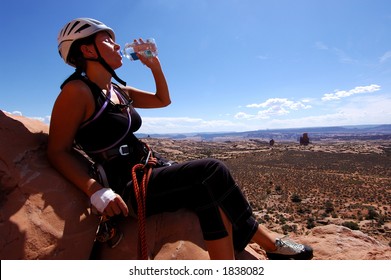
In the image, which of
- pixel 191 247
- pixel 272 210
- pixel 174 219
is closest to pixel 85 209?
pixel 174 219

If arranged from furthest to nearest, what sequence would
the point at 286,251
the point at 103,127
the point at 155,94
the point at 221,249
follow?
the point at 155,94, the point at 286,251, the point at 103,127, the point at 221,249

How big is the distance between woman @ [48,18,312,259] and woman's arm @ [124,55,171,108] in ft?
2.29

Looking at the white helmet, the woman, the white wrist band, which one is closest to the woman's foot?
the woman

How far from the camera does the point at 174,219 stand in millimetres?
3070

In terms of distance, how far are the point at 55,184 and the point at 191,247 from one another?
1.49 meters

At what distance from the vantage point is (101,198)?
2.47 m

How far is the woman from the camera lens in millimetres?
2648

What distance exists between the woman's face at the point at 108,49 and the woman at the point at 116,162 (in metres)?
0.01

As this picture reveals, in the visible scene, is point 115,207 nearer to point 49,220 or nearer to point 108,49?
point 49,220

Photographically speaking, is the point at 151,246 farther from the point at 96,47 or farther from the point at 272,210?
the point at 272,210

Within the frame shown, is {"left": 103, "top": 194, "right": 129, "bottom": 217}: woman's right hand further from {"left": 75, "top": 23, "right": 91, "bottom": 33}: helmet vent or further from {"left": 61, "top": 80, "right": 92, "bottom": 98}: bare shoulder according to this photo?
{"left": 75, "top": 23, "right": 91, "bottom": 33}: helmet vent

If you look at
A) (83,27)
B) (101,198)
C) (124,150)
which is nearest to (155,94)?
(83,27)

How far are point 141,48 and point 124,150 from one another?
153cm

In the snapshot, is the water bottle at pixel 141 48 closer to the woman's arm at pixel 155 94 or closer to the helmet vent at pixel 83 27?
the woman's arm at pixel 155 94
